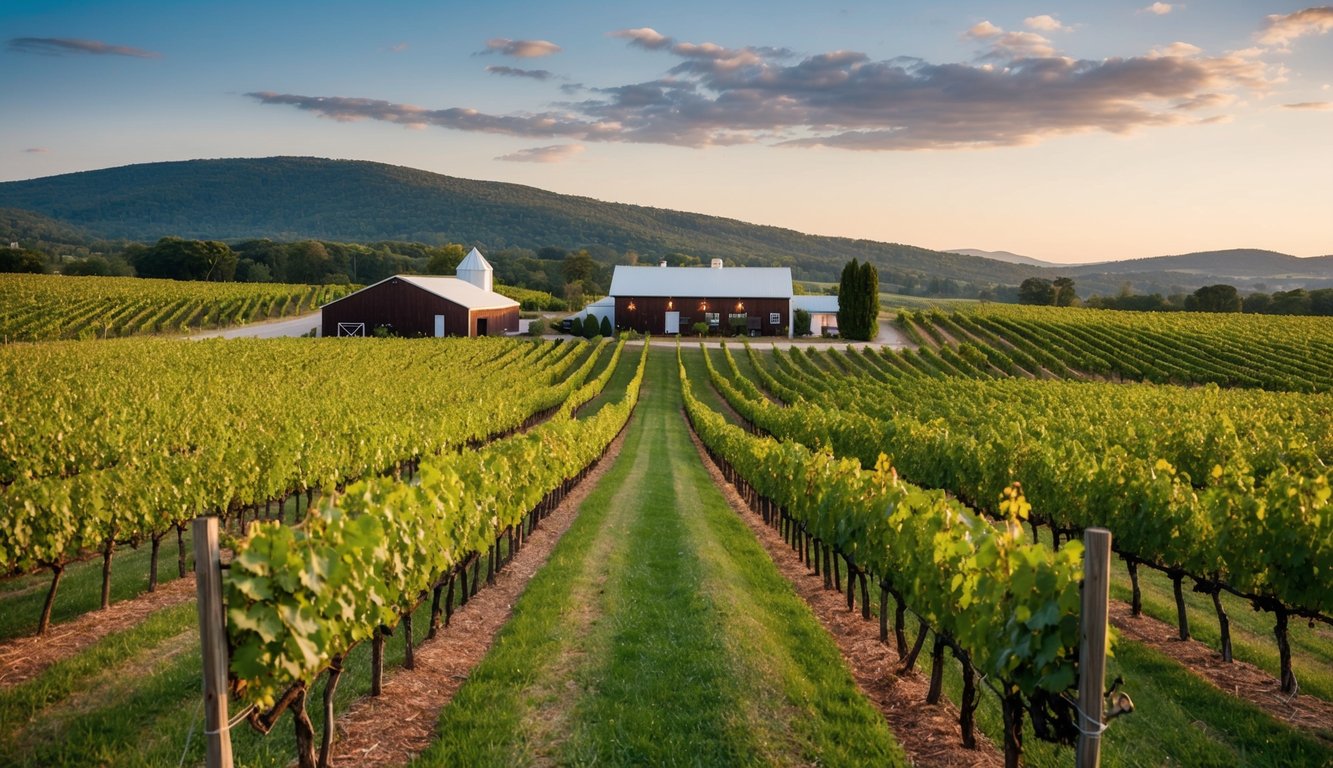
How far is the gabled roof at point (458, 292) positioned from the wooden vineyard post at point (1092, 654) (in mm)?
58147

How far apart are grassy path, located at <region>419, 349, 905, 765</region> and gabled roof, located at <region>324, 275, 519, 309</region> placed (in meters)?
50.8

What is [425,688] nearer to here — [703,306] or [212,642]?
[212,642]

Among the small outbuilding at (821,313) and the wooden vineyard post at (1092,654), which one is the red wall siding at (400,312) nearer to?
the small outbuilding at (821,313)

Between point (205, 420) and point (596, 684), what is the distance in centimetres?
1623

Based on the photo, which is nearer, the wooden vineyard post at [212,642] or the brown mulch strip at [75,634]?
the wooden vineyard post at [212,642]

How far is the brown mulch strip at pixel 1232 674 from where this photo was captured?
303 inches

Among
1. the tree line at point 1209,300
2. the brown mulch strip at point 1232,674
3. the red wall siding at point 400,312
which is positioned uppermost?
the tree line at point 1209,300

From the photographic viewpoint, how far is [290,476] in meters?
14.8

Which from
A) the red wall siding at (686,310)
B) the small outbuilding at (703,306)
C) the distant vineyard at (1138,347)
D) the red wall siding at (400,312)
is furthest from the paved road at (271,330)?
the distant vineyard at (1138,347)

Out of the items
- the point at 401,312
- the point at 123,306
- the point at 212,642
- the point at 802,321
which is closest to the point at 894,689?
the point at 212,642

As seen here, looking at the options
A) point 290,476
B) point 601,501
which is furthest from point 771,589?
point 290,476

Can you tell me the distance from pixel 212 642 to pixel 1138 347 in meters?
62.0

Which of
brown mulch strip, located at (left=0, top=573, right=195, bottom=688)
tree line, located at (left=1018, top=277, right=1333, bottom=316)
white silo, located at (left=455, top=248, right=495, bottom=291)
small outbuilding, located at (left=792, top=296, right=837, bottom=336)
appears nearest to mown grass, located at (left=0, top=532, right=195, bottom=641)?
brown mulch strip, located at (left=0, top=573, right=195, bottom=688)

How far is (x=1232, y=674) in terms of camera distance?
891cm
